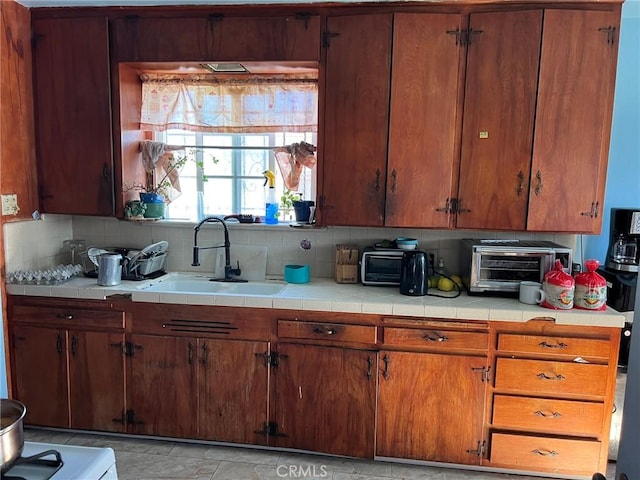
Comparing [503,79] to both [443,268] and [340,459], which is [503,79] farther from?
[340,459]

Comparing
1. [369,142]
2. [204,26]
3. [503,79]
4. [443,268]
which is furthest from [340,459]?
[204,26]

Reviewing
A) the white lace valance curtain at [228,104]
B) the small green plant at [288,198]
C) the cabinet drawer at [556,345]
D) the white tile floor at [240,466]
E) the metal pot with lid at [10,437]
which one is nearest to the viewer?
the metal pot with lid at [10,437]

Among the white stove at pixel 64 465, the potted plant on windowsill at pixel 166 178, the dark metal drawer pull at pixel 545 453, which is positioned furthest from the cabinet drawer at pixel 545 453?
the potted plant on windowsill at pixel 166 178

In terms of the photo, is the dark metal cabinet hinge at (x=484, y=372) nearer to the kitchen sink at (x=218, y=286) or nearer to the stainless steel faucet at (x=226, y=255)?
the kitchen sink at (x=218, y=286)

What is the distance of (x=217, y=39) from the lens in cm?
254

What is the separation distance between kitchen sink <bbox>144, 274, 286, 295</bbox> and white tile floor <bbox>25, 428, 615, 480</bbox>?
0.89 m

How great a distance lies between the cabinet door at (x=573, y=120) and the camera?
90.5 inches

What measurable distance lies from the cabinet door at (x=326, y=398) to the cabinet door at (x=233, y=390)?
0.34 ft

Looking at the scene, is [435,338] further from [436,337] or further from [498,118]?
[498,118]

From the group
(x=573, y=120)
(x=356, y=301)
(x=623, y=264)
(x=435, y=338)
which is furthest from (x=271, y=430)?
(x=573, y=120)

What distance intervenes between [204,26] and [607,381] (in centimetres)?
284

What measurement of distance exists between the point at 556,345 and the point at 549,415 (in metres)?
0.37

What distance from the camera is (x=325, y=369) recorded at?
238 centimetres

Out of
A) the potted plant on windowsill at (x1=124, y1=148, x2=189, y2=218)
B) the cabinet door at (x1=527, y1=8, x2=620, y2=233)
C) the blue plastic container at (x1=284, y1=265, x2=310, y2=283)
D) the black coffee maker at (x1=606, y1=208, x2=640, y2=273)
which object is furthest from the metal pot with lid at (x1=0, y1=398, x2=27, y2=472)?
the black coffee maker at (x1=606, y1=208, x2=640, y2=273)
